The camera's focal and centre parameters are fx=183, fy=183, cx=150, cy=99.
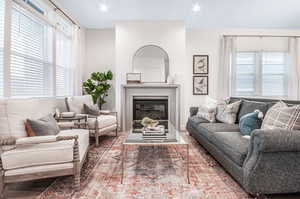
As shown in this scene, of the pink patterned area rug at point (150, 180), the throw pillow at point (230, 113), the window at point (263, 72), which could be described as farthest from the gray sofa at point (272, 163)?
the window at point (263, 72)

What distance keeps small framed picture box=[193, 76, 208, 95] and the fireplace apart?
101 cm

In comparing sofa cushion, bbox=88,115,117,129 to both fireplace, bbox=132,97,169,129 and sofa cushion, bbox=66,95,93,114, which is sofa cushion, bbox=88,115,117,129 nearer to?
sofa cushion, bbox=66,95,93,114

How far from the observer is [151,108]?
4.82 meters

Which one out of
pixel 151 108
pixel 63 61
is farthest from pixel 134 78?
pixel 63 61

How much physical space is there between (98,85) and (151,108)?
151cm

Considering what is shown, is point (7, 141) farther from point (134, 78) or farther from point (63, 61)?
point (134, 78)

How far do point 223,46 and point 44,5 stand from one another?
14.1ft

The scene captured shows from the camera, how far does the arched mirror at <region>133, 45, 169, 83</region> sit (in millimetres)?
4664

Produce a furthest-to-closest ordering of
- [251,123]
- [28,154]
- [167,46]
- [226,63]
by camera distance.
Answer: [226,63], [167,46], [251,123], [28,154]

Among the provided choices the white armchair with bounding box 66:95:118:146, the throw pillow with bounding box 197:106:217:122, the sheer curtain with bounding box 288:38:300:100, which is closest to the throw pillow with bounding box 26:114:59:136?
the white armchair with bounding box 66:95:118:146

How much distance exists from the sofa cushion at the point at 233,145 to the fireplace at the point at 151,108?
2.35 metres

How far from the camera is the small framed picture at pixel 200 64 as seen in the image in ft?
16.7

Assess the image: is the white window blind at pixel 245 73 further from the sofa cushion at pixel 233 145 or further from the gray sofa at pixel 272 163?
the gray sofa at pixel 272 163

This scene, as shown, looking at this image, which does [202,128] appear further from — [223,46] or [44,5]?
[44,5]
